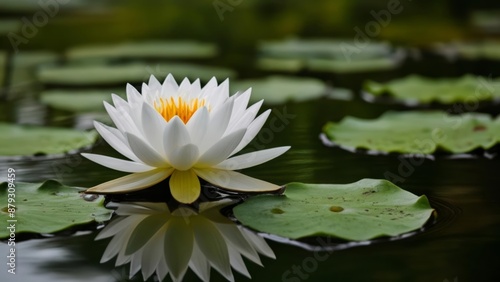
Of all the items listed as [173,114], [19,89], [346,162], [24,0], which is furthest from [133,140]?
[24,0]

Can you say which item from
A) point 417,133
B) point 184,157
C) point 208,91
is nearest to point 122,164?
point 184,157

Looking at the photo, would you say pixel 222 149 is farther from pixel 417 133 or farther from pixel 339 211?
pixel 417 133

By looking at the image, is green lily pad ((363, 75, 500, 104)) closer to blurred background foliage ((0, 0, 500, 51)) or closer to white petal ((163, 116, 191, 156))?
blurred background foliage ((0, 0, 500, 51))

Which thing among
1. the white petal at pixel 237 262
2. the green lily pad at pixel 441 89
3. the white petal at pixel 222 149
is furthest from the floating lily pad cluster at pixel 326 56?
the white petal at pixel 237 262

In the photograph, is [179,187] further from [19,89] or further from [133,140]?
[19,89]

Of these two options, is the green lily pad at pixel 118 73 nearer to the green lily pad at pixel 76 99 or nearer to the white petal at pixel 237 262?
the green lily pad at pixel 76 99

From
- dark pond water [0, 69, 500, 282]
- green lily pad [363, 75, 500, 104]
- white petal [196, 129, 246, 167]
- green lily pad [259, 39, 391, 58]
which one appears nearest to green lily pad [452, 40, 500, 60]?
green lily pad [259, 39, 391, 58]
